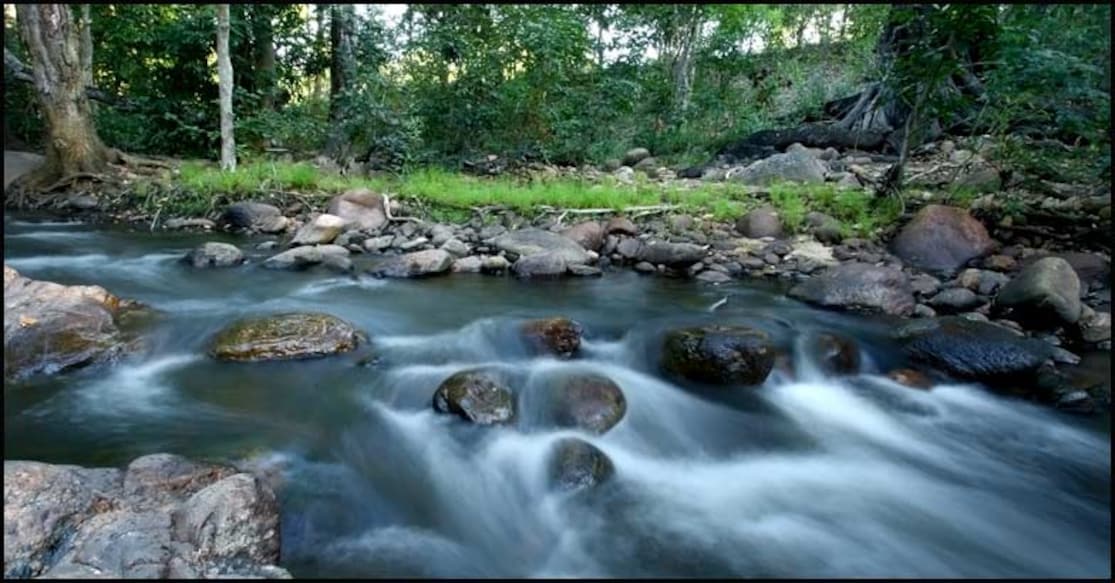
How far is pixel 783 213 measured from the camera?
26.2 ft

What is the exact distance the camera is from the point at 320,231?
8023 mm

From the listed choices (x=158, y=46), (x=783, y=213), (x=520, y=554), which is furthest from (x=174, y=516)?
(x=158, y=46)

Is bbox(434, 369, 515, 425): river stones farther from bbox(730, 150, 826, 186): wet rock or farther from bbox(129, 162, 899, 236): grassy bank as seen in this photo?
bbox(730, 150, 826, 186): wet rock

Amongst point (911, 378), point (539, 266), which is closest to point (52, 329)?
point (539, 266)

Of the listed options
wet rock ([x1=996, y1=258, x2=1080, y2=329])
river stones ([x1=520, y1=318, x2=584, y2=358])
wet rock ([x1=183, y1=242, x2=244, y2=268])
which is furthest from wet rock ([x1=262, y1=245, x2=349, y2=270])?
wet rock ([x1=996, y1=258, x2=1080, y2=329])

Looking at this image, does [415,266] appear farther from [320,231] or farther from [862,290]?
[862,290]

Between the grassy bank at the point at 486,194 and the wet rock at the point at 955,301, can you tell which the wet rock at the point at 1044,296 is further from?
the grassy bank at the point at 486,194

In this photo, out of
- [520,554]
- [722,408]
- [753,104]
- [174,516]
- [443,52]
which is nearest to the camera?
[174,516]

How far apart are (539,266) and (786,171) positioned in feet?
16.3

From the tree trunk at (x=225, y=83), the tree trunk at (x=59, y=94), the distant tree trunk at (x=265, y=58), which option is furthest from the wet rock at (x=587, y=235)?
the tree trunk at (x=59, y=94)

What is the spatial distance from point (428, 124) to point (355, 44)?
1958 millimetres

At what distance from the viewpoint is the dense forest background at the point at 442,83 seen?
452 inches

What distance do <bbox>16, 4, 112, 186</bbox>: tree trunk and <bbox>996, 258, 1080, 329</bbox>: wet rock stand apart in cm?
1230

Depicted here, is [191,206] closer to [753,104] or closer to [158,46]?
[158,46]
